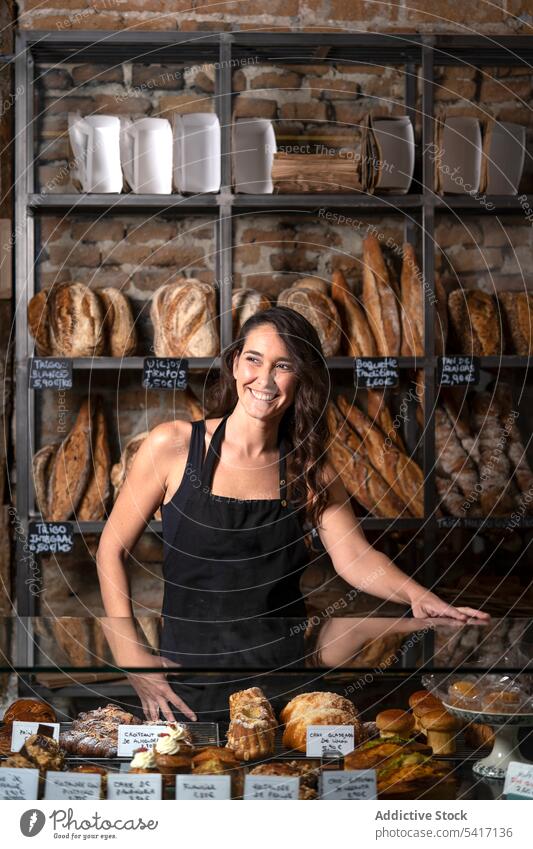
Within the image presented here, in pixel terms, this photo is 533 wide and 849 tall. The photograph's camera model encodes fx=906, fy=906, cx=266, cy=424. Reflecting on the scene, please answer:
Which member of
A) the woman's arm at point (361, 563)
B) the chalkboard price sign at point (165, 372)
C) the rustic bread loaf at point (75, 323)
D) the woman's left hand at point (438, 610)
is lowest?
the woman's left hand at point (438, 610)

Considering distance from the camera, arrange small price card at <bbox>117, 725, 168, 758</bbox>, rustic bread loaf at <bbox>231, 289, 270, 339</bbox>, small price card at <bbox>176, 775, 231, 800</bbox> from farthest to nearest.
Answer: rustic bread loaf at <bbox>231, 289, 270, 339</bbox>, small price card at <bbox>117, 725, 168, 758</bbox>, small price card at <bbox>176, 775, 231, 800</bbox>

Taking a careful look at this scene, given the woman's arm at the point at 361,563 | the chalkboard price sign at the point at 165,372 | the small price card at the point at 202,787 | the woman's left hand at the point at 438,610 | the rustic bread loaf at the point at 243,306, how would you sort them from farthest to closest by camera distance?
the rustic bread loaf at the point at 243,306, the chalkboard price sign at the point at 165,372, the woman's arm at the point at 361,563, the woman's left hand at the point at 438,610, the small price card at the point at 202,787

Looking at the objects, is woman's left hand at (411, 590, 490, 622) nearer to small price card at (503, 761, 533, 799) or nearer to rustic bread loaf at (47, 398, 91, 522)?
small price card at (503, 761, 533, 799)

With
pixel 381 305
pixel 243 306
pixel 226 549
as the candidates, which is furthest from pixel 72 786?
pixel 381 305

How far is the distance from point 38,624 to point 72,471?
1474 millimetres

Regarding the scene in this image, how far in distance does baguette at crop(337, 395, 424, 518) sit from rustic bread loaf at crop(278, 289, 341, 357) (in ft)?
0.71

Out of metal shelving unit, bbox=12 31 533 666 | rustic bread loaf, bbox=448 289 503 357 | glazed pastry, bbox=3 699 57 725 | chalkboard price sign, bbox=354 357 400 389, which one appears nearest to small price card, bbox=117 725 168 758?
glazed pastry, bbox=3 699 57 725

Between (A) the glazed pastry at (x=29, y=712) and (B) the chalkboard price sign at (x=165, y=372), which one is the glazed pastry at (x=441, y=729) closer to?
(A) the glazed pastry at (x=29, y=712)

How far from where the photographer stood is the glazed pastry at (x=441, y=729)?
1.33 m

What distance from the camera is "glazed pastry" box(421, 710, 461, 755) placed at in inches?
52.3

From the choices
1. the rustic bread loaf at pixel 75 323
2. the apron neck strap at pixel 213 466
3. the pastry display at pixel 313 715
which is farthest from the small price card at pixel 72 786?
the rustic bread loaf at pixel 75 323

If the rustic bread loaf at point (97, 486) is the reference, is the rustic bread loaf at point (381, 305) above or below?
above

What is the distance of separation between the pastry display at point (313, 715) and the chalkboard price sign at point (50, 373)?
5.48 ft
